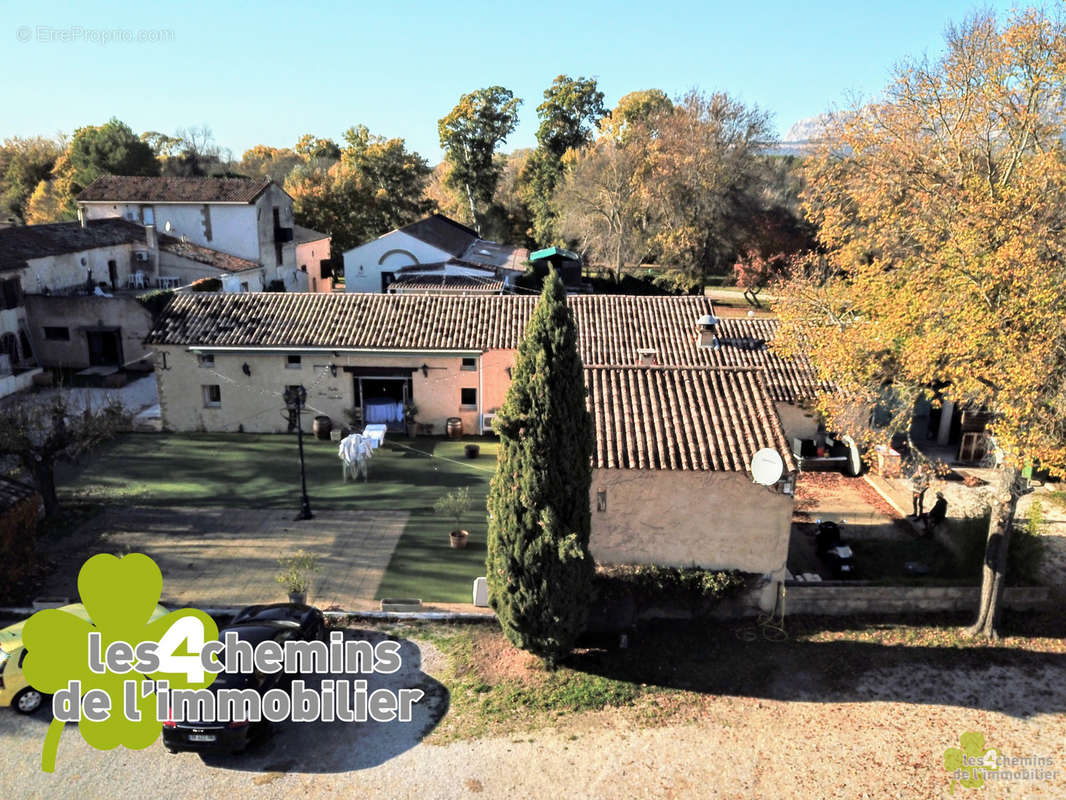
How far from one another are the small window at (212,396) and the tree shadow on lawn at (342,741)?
15631mm

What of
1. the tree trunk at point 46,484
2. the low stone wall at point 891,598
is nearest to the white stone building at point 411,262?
the tree trunk at point 46,484

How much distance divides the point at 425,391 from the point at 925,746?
17.9 m

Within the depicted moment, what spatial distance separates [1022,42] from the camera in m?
14.2

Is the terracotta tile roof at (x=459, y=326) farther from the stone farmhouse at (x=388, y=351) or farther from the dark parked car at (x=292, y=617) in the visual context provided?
the dark parked car at (x=292, y=617)

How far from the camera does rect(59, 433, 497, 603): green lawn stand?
55.6ft

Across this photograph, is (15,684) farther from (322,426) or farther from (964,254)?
(964,254)

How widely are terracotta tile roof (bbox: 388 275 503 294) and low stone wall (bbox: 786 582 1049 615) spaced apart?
26.7 meters

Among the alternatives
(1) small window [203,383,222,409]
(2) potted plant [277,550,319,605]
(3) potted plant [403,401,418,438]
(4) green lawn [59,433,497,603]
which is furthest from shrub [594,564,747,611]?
(1) small window [203,383,222,409]

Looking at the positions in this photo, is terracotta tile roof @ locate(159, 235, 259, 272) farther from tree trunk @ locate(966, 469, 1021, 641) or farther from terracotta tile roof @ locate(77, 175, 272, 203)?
tree trunk @ locate(966, 469, 1021, 641)

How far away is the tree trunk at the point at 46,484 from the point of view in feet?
59.1

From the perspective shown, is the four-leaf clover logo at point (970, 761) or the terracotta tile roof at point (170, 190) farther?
the terracotta tile roof at point (170, 190)

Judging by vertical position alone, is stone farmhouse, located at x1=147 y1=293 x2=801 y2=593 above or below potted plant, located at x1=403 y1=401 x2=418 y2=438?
above

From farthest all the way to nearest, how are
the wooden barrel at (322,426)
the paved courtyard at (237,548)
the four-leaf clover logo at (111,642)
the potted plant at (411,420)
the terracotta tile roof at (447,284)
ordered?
the terracotta tile roof at (447,284), the potted plant at (411,420), the wooden barrel at (322,426), the paved courtyard at (237,548), the four-leaf clover logo at (111,642)

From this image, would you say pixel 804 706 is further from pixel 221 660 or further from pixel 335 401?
pixel 335 401
